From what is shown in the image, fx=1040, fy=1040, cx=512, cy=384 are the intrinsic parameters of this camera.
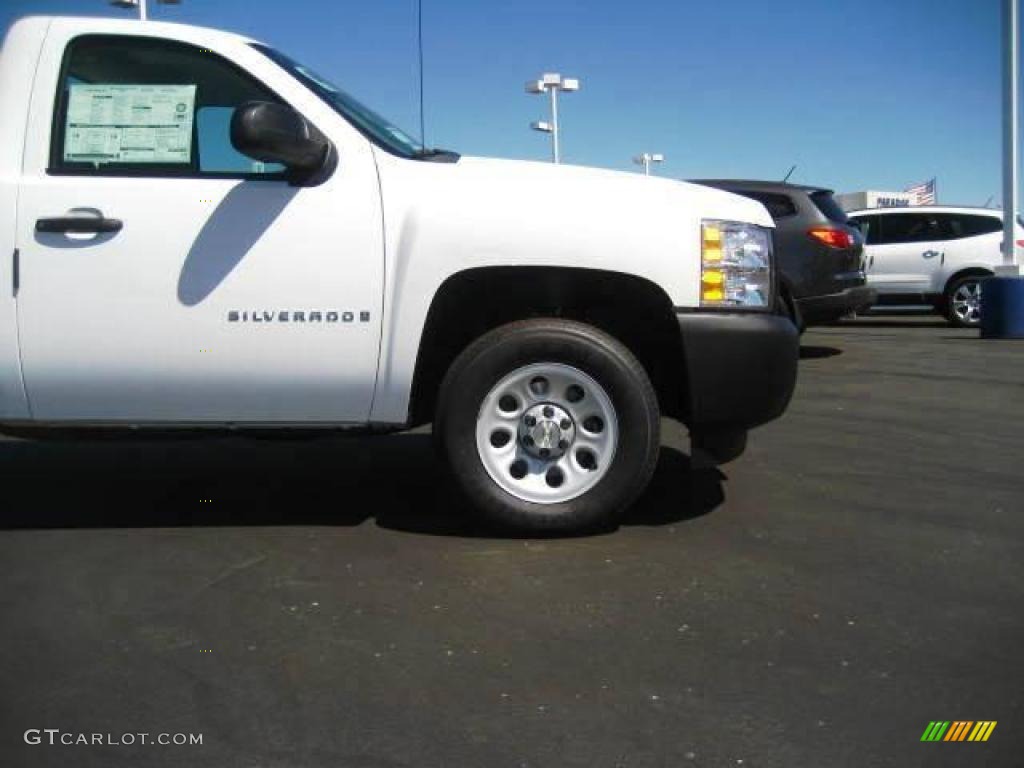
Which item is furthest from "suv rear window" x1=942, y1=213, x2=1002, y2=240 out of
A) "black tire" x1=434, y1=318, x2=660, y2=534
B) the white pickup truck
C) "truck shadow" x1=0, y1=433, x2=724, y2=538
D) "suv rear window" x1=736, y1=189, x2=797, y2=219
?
"black tire" x1=434, y1=318, x2=660, y2=534

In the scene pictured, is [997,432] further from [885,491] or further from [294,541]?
[294,541]

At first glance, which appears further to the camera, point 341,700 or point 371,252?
point 371,252

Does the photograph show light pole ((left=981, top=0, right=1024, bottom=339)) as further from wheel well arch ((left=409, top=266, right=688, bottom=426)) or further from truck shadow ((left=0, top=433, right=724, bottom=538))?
wheel well arch ((left=409, top=266, right=688, bottom=426))

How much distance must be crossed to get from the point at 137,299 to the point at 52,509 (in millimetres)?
1331

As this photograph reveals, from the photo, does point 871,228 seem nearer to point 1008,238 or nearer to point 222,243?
point 1008,238

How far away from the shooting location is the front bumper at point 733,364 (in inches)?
156

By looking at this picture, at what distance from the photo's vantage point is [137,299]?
392cm

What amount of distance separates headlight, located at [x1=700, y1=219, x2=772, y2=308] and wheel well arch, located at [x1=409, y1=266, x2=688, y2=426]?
18 centimetres

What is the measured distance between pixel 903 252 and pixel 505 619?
1226 cm

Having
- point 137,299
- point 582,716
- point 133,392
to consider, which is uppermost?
point 137,299

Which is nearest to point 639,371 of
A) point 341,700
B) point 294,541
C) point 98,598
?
point 294,541

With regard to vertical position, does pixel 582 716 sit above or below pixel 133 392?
below

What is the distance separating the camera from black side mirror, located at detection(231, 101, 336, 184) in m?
3.67

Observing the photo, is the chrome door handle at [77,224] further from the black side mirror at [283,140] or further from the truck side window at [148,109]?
the black side mirror at [283,140]
